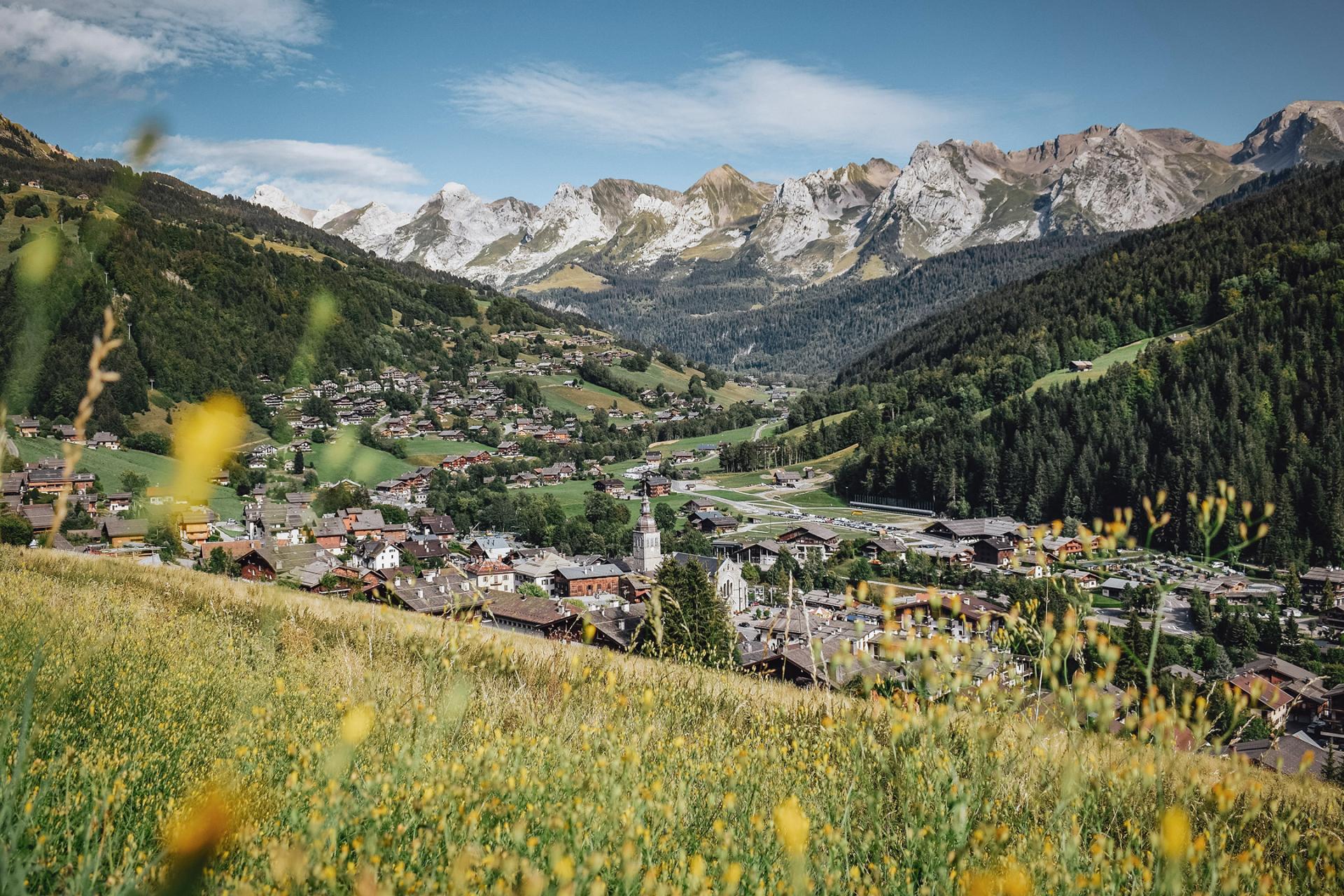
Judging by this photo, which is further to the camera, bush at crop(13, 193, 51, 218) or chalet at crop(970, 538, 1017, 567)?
bush at crop(13, 193, 51, 218)

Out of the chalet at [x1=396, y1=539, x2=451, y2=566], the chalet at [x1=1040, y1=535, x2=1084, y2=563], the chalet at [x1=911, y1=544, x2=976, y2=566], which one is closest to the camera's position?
the chalet at [x1=1040, y1=535, x2=1084, y2=563]

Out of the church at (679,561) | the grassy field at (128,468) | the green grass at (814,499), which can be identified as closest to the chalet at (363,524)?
the grassy field at (128,468)

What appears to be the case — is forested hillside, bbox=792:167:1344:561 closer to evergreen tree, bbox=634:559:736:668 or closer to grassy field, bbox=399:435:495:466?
evergreen tree, bbox=634:559:736:668

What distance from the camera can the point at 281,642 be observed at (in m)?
5.76

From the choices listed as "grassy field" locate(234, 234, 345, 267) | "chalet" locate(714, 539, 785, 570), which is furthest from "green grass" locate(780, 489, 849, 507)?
"grassy field" locate(234, 234, 345, 267)

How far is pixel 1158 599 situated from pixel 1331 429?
80.8m

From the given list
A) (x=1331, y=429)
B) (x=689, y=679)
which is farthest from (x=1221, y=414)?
(x=689, y=679)

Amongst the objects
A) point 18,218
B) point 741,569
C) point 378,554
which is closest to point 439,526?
point 378,554

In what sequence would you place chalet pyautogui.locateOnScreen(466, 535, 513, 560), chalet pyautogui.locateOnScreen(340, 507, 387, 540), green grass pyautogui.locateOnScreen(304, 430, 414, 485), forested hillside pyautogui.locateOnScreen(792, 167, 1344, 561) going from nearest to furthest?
chalet pyautogui.locateOnScreen(340, 507, 387, 540), chalet pyautogui.locateOnScreen(466, 535, 513, 560), green grass pyautogui.locateOnScreen(304, 430, 414, 485), forested hillside pyautogui.locateOnScreen(792, 167, 1344, 561)

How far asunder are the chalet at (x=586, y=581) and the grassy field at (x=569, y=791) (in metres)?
42.9

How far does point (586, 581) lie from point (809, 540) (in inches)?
775

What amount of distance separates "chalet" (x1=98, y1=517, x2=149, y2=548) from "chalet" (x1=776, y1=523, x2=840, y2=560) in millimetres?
40133

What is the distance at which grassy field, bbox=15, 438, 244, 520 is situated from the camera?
48969 millimetres

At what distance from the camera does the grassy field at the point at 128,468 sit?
48969 mm
